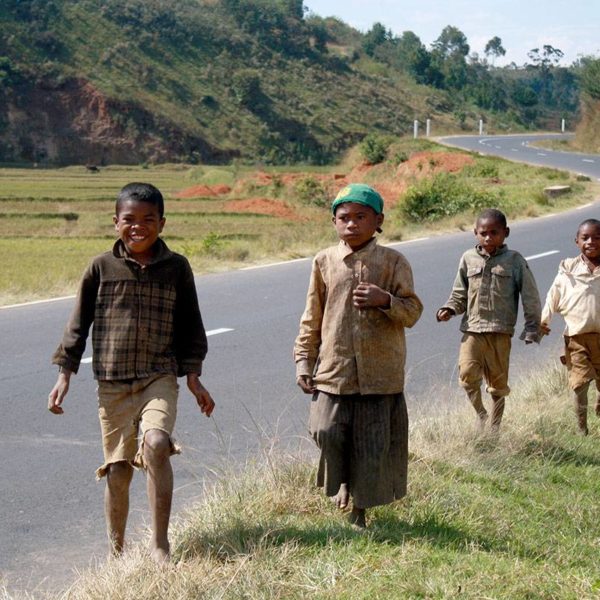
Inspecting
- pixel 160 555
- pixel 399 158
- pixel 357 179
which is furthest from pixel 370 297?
pixel 357 179

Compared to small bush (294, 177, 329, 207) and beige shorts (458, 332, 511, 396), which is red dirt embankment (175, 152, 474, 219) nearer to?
small bush (294, 177, 329, 207)

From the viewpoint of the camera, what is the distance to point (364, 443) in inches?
175

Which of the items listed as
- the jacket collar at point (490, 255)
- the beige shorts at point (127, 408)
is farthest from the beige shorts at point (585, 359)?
the beige shorts at point (127, 408)

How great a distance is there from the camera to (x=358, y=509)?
4.49 m

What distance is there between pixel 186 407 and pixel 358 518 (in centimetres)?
328

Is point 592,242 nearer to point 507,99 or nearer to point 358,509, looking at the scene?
point 358,509

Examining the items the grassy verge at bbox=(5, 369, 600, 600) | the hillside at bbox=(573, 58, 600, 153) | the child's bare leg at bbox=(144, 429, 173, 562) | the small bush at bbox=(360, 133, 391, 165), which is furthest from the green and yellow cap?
the hillside at bbox=(573, 58, 600, 153)

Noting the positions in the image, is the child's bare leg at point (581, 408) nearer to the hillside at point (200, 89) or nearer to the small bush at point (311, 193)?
the small bush at point (311, 193)

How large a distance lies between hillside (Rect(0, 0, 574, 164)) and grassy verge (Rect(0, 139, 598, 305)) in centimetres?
1188

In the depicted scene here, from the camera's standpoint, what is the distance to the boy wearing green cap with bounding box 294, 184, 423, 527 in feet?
14.4

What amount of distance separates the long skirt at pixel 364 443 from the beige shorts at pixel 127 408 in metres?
0.68

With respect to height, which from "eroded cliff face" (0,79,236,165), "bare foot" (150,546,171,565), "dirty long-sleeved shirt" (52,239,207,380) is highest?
"eroded cliff face" (0,79,236,165)

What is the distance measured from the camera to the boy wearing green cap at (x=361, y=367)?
14.4 ft

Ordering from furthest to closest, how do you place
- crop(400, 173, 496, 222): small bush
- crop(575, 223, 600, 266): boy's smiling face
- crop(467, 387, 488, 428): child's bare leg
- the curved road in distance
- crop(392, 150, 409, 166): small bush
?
crop(392, 150, 409, 166): small bush
the curved road in distance
crop(400, 173, 496, 222): small bush
crop(575, 223, 600, 266): boy's smiling face
crop(467, 387, 488, 428): child's bare leg
